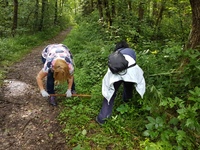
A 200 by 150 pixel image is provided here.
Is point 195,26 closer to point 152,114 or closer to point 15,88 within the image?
Answer: point 152,114


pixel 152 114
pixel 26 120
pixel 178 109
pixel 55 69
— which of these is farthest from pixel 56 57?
pixel 178 109

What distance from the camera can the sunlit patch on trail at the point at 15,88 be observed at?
5.30m

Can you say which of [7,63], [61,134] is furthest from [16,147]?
[7,63]

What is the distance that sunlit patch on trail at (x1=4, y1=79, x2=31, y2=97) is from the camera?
5.30 meters

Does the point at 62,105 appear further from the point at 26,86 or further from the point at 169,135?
the point at 169,135

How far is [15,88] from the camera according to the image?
5621 mm

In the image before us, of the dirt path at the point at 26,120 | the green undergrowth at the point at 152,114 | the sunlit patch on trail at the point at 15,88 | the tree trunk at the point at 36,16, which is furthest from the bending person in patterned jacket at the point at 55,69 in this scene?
the tree trunk at the point at 36,16

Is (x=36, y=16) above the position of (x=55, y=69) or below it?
above

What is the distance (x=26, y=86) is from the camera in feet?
19.0

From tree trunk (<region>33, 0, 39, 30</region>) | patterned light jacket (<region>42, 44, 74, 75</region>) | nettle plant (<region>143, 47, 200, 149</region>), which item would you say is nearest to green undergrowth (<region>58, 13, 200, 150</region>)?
nettle plant (<region>143, 47, 200, 149</region>)

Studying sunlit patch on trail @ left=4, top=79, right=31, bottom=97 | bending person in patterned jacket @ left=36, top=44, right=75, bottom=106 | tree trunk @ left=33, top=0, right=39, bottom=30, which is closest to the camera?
bending person in patterned jacket @ left=36, top=44, right=75, bottom=106

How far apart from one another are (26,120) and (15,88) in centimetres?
173

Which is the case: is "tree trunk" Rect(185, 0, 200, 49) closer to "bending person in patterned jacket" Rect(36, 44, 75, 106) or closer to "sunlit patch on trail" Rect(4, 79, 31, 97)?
"bending person in patterned jacket" Rect(36, 44, 75, 106)

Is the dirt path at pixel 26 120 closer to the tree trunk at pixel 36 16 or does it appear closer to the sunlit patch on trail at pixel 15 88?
the sunlit patch on trail at pixel 15 88
